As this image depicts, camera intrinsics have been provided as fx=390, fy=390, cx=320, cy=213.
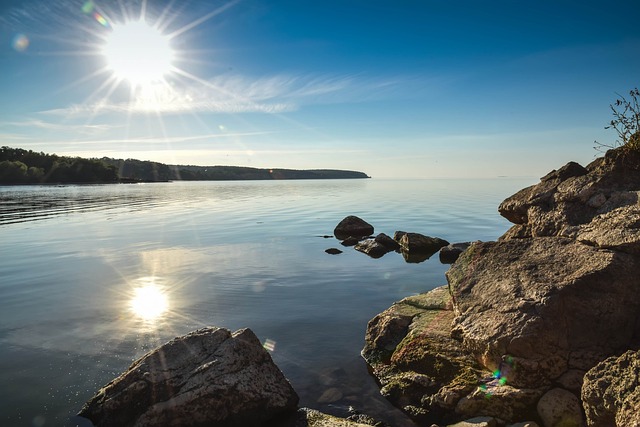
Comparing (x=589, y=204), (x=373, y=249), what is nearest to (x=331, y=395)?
(x=589, y=204)

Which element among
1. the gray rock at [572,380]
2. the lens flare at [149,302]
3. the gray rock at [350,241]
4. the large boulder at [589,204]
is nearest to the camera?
the gray rock at [572,380]

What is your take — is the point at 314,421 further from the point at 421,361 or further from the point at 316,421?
the point at 421,361

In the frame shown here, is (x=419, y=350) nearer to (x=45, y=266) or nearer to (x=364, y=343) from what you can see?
(x=364, y=343)

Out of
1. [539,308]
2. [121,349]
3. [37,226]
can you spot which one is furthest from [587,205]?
[37,226]

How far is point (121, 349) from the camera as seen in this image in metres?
11.5

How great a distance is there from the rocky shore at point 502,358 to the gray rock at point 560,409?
16 mm

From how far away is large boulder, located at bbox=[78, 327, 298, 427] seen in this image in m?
7.31

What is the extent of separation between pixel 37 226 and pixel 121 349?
36439 mm

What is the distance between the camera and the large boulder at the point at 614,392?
5.33 metres

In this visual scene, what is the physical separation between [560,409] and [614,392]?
1192 millimetres

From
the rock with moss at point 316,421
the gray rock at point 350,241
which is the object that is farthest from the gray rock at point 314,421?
the gray rock at point 350,241

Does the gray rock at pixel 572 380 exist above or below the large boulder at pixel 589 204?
below

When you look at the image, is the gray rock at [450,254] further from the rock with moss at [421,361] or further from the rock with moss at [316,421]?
the rock with moss at [316,421]

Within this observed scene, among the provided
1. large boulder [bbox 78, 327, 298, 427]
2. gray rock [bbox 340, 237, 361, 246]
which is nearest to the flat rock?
gray rock [bbox 340, 237, 361, 246]
